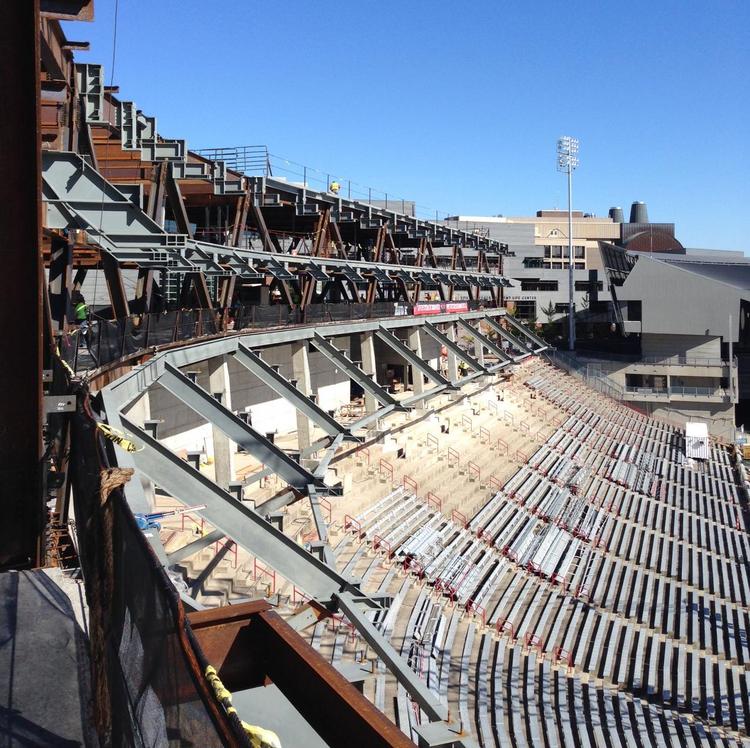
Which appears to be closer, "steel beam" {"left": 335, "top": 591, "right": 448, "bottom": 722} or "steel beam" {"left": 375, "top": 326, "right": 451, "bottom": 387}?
Result: "steel beam" {"left": 335, "top": 591, "right": 448, "bottom": 722}

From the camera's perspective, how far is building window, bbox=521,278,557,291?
67.3 meters

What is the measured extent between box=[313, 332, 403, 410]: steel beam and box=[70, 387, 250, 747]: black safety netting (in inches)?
587

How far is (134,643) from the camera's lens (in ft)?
8.78

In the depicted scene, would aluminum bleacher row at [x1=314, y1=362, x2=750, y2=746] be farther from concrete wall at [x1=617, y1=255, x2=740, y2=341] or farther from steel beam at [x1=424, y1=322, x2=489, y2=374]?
concrete wall at [x1=617, y1=255, x2=740, y2=341]

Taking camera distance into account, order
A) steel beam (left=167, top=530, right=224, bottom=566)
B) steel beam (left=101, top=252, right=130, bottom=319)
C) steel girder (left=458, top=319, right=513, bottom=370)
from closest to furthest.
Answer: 1. steel beam (left=167, top=530, right=224, bottom=566)
2. steel beam (left=101, top=252, right=130, bottom=319)
3. steel girder (left=458, top=319, right=513, bottom=370)

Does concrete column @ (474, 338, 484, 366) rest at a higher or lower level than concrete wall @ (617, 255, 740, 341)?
lower

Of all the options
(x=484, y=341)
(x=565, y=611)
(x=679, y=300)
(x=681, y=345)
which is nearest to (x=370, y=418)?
(x=565, y=611)

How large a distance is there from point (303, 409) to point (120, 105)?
7.52m

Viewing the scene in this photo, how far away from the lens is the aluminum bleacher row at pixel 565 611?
40.0 feet

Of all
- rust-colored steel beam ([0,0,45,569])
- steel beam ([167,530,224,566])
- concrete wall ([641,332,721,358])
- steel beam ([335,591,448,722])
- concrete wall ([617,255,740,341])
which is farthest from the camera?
concrete wall ([641,332,721,358])

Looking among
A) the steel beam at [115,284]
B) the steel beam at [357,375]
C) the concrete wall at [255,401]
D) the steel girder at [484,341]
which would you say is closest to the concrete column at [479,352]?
the steel girder at [484,341]

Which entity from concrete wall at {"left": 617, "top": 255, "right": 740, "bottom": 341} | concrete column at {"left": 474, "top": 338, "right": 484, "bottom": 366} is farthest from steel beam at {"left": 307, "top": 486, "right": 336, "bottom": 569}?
concrete wall at {"left": 617, "top": 255, "right": 740, "bottom": 341}

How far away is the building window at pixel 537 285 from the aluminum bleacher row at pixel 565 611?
42.4m

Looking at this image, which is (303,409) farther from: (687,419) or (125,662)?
(687,419)
